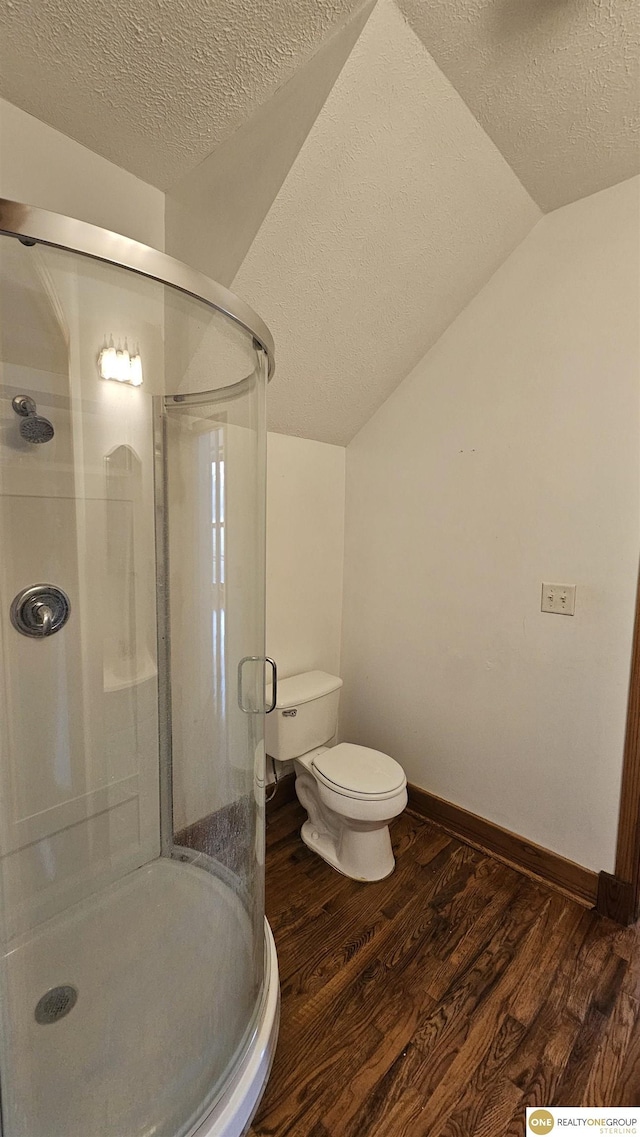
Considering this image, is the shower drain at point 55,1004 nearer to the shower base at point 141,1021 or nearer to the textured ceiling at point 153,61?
the shower base at point 141,1021

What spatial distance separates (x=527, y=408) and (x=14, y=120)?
172 centimetres

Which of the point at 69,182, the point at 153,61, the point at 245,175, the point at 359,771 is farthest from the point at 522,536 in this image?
the point at 69,182

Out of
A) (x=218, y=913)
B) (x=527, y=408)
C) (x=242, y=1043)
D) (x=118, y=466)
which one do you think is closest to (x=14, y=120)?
(x=118, y=466)

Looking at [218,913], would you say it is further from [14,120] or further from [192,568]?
[14,120]

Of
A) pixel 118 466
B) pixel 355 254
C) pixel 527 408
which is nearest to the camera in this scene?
pixel 118 466

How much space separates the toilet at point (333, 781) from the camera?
1627 millimetres

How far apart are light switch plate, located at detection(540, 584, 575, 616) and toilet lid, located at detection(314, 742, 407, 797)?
84 centimetres

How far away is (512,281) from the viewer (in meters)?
Answer: 1.69

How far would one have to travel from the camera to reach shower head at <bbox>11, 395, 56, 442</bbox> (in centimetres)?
114

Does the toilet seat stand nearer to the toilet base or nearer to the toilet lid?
the toilet lid

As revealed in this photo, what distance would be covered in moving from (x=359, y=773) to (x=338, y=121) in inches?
78.2

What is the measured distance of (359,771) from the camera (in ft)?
5.70

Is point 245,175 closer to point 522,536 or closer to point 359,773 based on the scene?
point 522,536

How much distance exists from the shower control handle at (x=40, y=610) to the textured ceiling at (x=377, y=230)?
1057 mm
